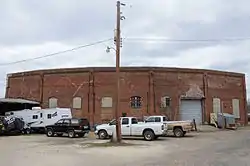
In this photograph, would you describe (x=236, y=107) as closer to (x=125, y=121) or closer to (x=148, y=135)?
(x=125, y=121)

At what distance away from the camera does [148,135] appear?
28.8 metres

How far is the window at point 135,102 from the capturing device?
44.6 m

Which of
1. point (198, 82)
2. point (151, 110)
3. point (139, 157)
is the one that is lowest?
point (139, 157)

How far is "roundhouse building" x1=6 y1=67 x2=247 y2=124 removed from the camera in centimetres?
4459

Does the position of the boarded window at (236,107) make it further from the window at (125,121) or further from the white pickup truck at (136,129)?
the window at (125,121)

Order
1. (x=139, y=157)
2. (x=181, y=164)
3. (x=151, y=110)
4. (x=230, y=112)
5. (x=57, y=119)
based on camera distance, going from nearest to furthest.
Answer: (x=181, y=164), (x=139, y=157), (x=57, y=119), (x=151, y=110), (x=230, y=112)

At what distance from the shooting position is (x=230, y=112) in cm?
4956

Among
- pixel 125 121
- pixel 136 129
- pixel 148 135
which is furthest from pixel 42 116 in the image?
pixel 148 135

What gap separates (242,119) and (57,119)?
26.2 meters

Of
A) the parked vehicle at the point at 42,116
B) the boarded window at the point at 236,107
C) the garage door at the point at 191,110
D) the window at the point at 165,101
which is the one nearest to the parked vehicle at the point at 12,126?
the parked vehicle at the point at 42,116

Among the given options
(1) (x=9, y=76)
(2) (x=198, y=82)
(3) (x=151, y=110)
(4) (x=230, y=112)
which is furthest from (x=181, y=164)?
(1) (x=9, y=76)

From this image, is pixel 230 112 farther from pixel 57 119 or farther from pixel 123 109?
pixel 57 119

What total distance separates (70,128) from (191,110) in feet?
60.9

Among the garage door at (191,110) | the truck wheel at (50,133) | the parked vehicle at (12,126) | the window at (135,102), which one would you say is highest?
the window at (135,102)
